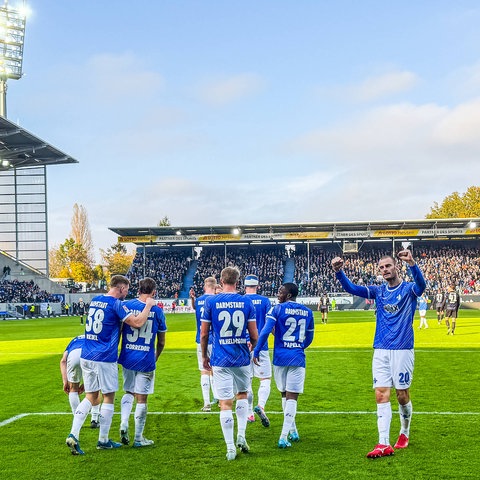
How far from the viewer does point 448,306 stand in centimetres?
2562

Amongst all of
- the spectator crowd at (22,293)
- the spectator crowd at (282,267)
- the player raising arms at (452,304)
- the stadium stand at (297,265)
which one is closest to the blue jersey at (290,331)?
the player raising arms at (452,304)

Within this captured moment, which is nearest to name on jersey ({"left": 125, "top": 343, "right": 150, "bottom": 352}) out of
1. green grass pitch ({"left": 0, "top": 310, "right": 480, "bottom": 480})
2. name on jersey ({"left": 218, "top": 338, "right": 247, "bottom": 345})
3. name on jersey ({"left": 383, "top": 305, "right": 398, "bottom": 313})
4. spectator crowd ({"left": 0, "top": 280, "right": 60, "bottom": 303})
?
name on jersey ({"left": 218, "top": 338, "right": 247, "bottom": 345})

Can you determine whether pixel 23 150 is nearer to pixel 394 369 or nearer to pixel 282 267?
pixel 282 267

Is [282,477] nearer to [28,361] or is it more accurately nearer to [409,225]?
[28,361]

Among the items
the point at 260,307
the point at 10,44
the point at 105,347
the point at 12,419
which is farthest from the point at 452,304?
the point at 10,44

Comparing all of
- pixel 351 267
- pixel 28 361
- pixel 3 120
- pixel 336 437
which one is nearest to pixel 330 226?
pixel 351 267

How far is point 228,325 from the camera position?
24.1 ft

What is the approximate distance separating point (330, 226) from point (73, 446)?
5575 centimetres

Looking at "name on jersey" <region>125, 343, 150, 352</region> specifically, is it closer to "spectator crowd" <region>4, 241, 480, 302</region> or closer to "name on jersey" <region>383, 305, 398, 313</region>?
"name on jersey" <region>383, 305, 398, 313</region>

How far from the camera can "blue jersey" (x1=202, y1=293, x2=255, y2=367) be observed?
7.33 metres

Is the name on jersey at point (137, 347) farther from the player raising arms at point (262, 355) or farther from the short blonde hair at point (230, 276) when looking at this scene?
the player raising arms at point (262, 355)

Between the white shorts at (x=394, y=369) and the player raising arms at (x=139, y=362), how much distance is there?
2.92 meters

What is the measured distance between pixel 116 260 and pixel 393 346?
338 feet

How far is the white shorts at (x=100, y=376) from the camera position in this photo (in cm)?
761
